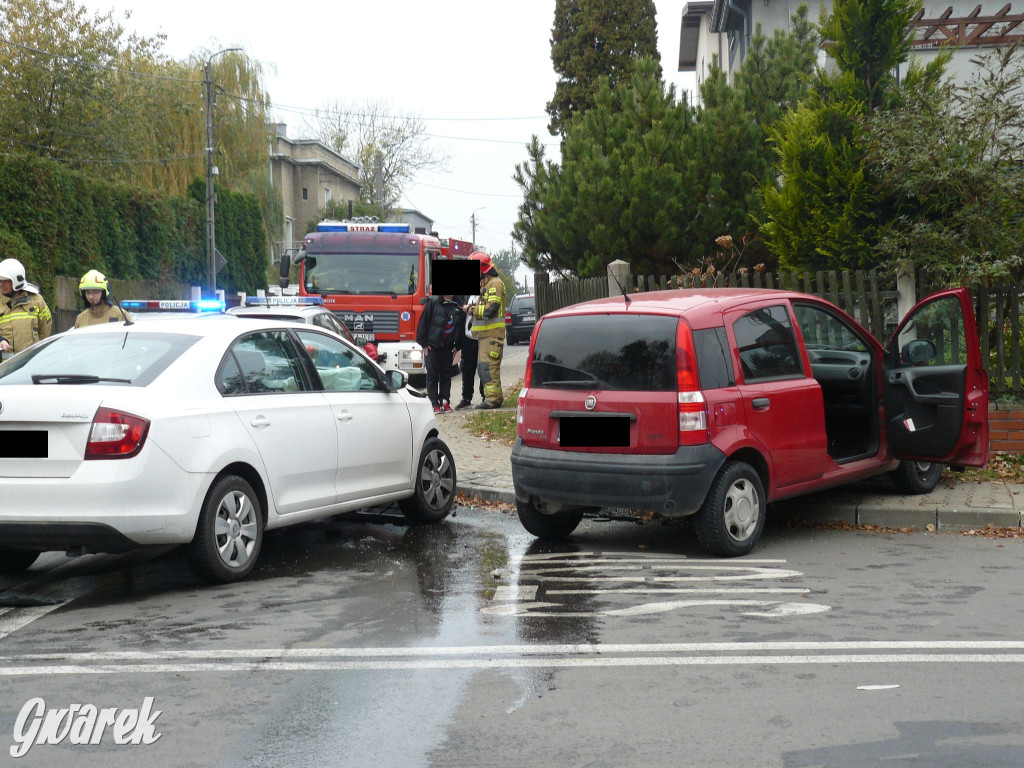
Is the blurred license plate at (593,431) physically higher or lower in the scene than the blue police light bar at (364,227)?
lower

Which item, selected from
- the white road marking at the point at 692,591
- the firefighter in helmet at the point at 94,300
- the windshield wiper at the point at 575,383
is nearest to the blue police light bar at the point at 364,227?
the firefighter in helmet at the point at 94,300

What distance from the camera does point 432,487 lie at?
9.01 meters

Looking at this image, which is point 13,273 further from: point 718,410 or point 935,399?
point 935,399

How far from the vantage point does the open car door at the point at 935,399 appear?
8180mm

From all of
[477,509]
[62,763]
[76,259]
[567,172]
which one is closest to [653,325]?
[477,509]

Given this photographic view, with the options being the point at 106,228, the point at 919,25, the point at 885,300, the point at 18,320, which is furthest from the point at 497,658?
the point at 106,228

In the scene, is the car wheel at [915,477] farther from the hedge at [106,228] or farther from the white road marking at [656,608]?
the hedge at [106,228]

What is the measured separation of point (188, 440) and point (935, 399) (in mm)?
5046

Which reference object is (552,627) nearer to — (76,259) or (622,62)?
(76,259)

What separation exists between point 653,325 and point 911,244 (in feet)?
16.8

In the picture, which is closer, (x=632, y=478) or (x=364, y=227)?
(x=632, y=478)

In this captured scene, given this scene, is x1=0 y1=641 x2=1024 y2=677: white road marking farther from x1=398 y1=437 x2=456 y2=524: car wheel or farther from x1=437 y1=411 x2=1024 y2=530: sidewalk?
x1=398 y1=437 x2=456 y2=524: car wheel

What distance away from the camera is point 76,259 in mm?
27703

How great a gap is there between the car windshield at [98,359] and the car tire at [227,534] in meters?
0.79
